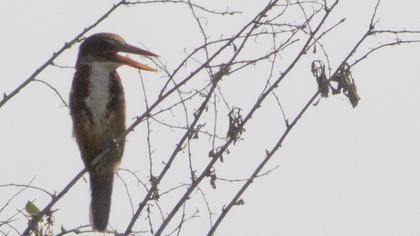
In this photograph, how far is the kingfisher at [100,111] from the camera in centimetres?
475

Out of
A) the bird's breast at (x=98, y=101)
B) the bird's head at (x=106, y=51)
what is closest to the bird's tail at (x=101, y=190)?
the bird's breast at (x=98, y=101)

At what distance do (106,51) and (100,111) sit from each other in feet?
1.49

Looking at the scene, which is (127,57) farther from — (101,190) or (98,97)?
(101,190)

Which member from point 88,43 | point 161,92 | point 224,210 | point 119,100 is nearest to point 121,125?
point 119,100

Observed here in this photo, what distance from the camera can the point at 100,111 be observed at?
15.6 feet

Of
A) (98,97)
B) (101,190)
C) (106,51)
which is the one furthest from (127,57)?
(101,190)

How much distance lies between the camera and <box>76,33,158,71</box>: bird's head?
4.96 metres

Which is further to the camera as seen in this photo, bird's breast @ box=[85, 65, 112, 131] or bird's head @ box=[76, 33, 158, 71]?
bird's head @ box=[76, 33, 158, 71]

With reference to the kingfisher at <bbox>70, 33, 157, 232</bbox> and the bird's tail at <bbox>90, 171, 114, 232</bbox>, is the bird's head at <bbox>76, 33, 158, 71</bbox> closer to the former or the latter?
the kingfisher at <bbox>70, 33, 157, 232</bbox>

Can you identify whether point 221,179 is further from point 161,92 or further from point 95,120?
point 95,120

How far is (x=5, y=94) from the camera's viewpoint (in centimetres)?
327

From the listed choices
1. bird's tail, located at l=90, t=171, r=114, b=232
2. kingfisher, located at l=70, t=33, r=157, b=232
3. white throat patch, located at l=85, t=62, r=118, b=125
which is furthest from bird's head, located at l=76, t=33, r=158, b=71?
bird's tail, located at l=90, t=171, r=114, b=232

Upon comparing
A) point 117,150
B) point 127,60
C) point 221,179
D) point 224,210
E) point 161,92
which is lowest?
point 224,210

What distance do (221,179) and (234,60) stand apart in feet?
1.54
